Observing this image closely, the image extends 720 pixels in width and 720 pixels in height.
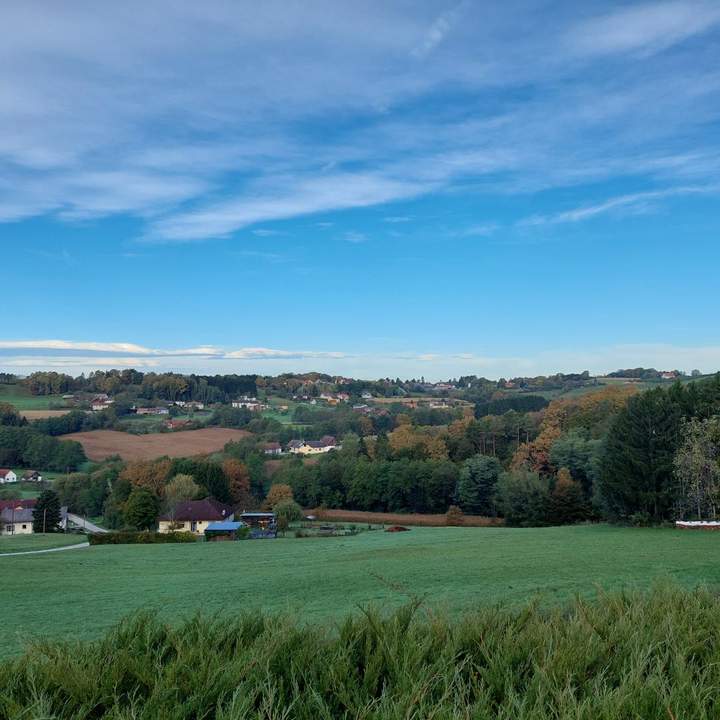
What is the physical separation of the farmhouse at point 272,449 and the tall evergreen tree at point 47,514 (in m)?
42.3

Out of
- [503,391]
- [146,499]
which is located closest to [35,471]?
[146,499]

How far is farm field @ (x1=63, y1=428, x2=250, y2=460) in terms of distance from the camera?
10500 centimetres

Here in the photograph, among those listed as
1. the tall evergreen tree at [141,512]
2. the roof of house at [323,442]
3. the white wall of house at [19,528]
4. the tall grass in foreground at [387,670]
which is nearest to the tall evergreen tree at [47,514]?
the white wall of house at [19,528]

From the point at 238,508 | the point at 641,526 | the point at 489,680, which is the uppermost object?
the point at 489,680

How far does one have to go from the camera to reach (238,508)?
79562 millimetres

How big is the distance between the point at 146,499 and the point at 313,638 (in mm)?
60243

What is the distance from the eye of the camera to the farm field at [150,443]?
344 feet

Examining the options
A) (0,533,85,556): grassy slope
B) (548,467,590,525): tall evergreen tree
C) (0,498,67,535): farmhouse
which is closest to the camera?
(0,533,85,556): grassy slope

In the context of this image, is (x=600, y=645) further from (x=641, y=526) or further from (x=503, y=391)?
(x=503, y=391)

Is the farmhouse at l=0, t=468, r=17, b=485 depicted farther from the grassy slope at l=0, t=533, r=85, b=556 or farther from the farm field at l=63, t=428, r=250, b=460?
the grassy slope at l=0, t=533, r=85, b=556

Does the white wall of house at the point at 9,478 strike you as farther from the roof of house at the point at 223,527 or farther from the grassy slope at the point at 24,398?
the roof of house at the point at 223,527

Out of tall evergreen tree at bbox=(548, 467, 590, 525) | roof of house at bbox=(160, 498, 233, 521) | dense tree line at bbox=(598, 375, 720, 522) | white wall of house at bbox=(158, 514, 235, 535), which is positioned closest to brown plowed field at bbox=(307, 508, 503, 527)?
tall evergreen tree at bbox=(548, 467, 590, 525)

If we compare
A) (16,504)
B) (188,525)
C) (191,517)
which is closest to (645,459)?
(191,517)

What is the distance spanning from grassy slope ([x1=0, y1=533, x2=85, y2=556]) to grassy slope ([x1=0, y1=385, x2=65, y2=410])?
323 ft
